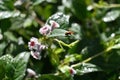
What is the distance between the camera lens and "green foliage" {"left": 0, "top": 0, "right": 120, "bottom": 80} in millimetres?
1200

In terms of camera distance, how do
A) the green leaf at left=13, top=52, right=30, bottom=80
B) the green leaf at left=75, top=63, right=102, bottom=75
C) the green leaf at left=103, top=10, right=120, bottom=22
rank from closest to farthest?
the green leaf at left=13, top=52, right=30, bottom=80, the green leaf at left=75, top=63, right=102, bottom=75, the green leaf at left=103, top=10, right=120, bottom=22

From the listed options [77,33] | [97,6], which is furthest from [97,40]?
[97,6]

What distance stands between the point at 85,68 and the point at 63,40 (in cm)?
14

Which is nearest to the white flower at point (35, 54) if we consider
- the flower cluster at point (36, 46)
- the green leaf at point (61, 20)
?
the flower cluster at point (36, 46)

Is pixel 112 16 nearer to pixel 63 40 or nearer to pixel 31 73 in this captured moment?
pixel 63 40

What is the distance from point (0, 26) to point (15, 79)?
0.43m

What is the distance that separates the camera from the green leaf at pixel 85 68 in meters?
1.26

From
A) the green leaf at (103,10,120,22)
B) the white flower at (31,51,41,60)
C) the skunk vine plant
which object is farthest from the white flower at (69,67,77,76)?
the green leaf at (103,10,120,22)

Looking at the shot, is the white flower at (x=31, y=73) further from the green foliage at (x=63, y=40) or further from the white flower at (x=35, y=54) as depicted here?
the white flower at (x=35, y=54)

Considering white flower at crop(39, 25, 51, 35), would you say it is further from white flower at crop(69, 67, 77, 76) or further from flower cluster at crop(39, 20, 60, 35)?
white flower at crop(69, 67, 77, 76)

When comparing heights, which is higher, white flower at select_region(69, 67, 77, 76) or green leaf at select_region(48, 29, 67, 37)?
green leaf at select_region(48, 29, 67, 37)

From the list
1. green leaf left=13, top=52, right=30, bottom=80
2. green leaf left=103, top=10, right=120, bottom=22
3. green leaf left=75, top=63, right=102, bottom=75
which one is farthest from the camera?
green leaf left=103, top=10, right=120, bottom=22

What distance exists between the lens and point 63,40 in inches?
51.5

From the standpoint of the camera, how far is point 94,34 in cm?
172
